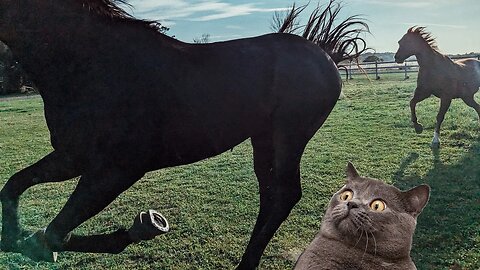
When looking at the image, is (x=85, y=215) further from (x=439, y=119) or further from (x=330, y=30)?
(x=439, y=119)

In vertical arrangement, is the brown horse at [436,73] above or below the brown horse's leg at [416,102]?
above

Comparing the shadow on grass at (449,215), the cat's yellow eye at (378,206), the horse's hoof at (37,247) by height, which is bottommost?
the shadow on grass at (449,215)

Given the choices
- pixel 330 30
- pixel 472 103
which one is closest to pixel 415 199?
pixel 330 30

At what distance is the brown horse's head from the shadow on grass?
389 mm

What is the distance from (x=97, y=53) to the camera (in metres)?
1.16

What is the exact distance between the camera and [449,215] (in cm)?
175

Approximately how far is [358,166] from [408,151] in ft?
0.75

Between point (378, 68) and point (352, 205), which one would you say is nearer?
point (352, 205)

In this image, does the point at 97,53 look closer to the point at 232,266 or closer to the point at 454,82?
the point at 232,266

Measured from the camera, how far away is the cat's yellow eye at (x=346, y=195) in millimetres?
1009

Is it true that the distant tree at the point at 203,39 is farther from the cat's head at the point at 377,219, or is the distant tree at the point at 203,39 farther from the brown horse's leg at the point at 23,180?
the cat's head at the point at 377,219

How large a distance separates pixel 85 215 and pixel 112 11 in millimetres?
487

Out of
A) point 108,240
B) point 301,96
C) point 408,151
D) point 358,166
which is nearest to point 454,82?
point 408,151

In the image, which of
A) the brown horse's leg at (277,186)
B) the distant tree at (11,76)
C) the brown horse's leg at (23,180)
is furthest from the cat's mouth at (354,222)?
the distant tree at (11,76)
